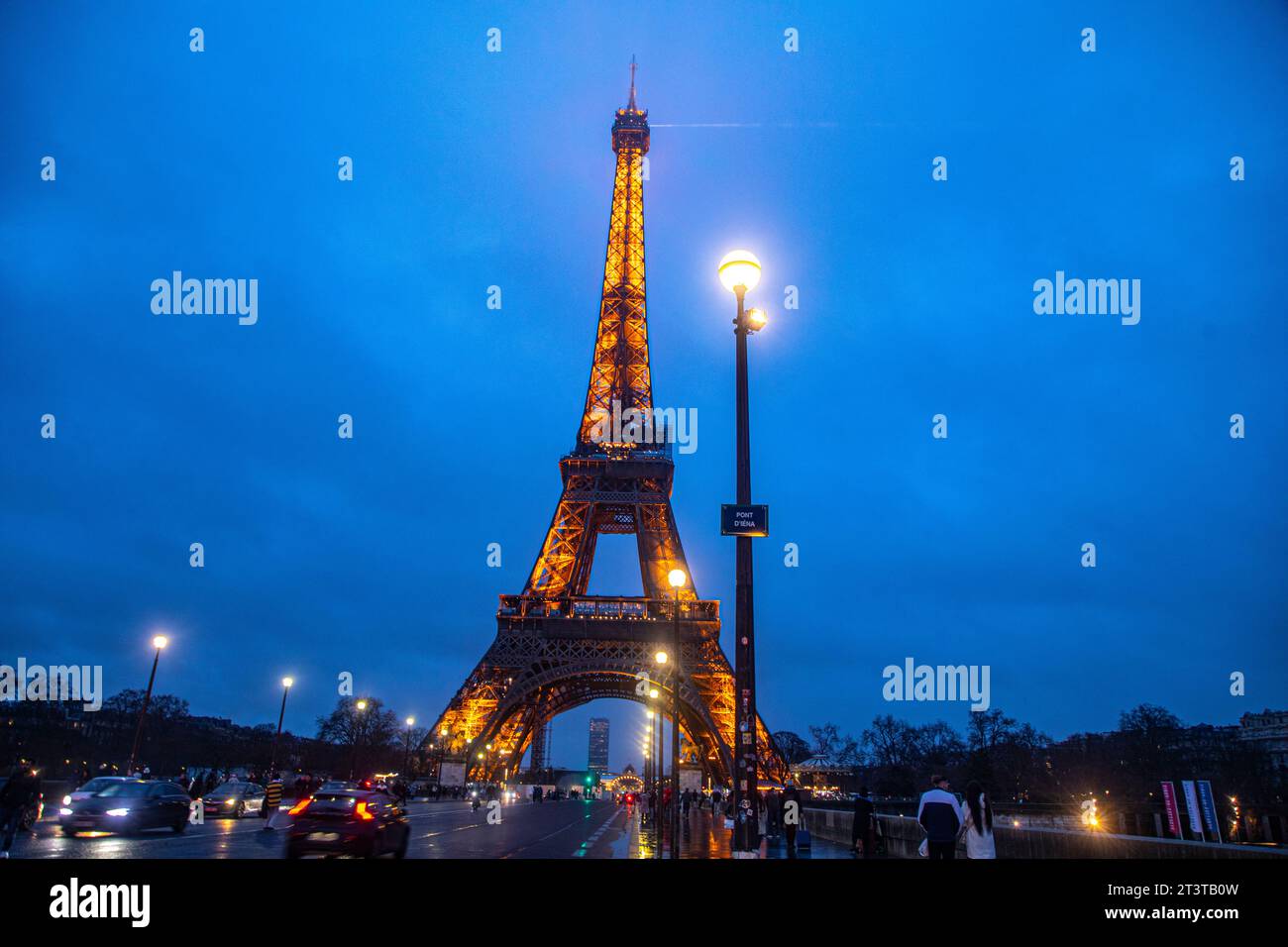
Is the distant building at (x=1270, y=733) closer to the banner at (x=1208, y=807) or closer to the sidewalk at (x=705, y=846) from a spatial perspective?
the sidewalk at (x=705, y=846)

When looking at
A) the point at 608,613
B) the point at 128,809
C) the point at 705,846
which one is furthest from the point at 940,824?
Answer: the point at 608,613

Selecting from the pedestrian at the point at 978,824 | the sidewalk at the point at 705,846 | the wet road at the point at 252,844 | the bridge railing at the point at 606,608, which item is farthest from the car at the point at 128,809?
the bridge railing at the point at 606,608

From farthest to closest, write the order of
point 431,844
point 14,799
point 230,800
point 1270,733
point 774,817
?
1. point 1270,733
2. point 230,800
3. point 774,817
4. point 431,844
5. point 14,799

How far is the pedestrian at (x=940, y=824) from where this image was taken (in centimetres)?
1056

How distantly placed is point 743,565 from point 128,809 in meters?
18.3

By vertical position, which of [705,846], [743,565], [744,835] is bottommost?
[705,846]

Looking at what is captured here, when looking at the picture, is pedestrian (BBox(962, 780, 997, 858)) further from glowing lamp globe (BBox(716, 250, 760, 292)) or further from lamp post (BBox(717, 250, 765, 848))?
glowing lamp globe (BBox(716, 250, 760, 292))

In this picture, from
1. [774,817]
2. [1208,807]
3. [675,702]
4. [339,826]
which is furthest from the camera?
[774,817]

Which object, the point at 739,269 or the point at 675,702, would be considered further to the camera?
the point at 675,702

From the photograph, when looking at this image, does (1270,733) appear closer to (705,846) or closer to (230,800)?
(705,846)

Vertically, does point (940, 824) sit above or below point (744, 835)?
above

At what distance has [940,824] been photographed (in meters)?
10.6
